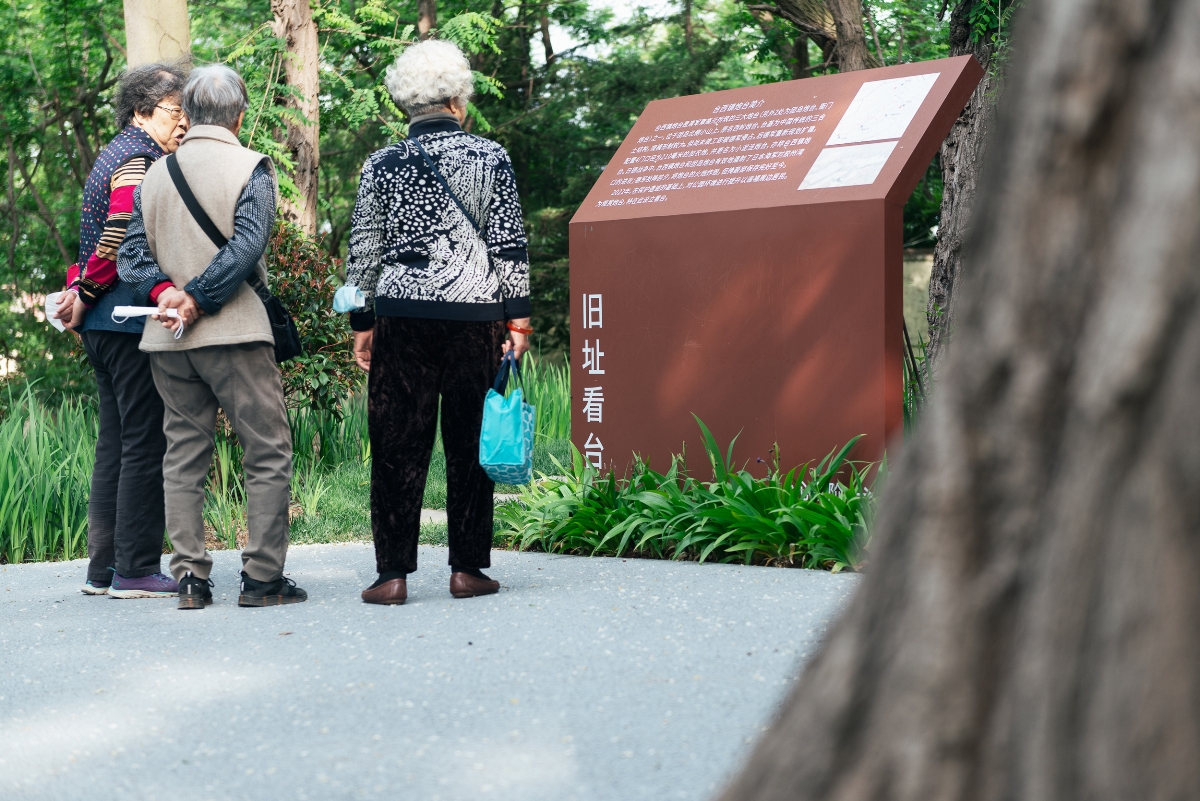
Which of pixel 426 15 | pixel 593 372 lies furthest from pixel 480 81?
pixel 593 372

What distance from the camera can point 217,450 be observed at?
22.0 ft

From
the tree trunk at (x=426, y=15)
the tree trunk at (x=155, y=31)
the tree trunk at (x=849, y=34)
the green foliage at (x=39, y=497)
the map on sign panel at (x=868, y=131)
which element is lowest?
the green foliage at (x=39, y=497)

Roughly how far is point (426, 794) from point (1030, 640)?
1447 mm

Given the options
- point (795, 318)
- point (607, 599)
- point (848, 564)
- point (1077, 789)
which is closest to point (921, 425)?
point (1077, 789)

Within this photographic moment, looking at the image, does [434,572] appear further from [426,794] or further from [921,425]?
[921,425]

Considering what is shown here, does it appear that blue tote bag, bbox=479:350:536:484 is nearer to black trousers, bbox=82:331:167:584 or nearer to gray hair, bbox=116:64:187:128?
black trousers, bbox=82:331:167:584

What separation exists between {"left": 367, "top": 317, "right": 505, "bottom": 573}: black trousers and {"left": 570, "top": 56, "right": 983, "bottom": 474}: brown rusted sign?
166 cm

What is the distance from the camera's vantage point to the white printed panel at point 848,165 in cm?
Result: 499

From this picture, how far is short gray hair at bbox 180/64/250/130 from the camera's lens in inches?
155

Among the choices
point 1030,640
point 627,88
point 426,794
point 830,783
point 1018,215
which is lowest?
point 426,794

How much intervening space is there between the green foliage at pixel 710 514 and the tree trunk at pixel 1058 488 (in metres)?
3.20

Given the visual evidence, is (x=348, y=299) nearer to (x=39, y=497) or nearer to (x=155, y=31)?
(x=39, y=497)

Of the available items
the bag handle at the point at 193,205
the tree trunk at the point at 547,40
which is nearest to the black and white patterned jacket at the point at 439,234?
the bag handle at the point at 193,205

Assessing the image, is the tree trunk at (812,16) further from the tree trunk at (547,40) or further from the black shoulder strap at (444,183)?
the black shoulder strap at (444,183)
